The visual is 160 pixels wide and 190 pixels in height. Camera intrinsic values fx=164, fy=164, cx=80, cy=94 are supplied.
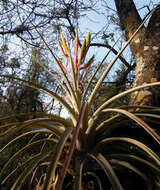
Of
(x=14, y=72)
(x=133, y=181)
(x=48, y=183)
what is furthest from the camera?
(x=14, y=72)

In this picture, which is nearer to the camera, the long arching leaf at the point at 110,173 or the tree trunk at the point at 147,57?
the long arching leaf at the point at 110,173

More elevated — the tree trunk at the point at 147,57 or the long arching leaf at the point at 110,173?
the tree trunk at the point at 147,57

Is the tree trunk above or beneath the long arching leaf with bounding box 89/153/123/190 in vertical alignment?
above

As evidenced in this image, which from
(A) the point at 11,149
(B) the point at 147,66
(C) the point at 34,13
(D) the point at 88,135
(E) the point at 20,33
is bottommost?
(A) the point at 11,149

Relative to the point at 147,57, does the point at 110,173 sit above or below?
below

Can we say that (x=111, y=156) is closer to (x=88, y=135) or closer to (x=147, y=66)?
(x=88, y=135)

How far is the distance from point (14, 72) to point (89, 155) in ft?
6.53

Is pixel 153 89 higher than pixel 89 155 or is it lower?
higher

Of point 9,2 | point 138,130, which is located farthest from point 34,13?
point 138,130

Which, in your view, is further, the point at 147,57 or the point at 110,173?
the point at 147,57

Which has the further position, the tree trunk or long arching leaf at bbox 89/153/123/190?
the tree trunk

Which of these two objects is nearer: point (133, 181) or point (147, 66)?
point (133, 181)

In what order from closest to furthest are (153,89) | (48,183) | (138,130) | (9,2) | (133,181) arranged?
(48,183)
(133,181)
(138,130)
(153,89)
(9,2)

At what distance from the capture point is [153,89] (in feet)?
2.55
